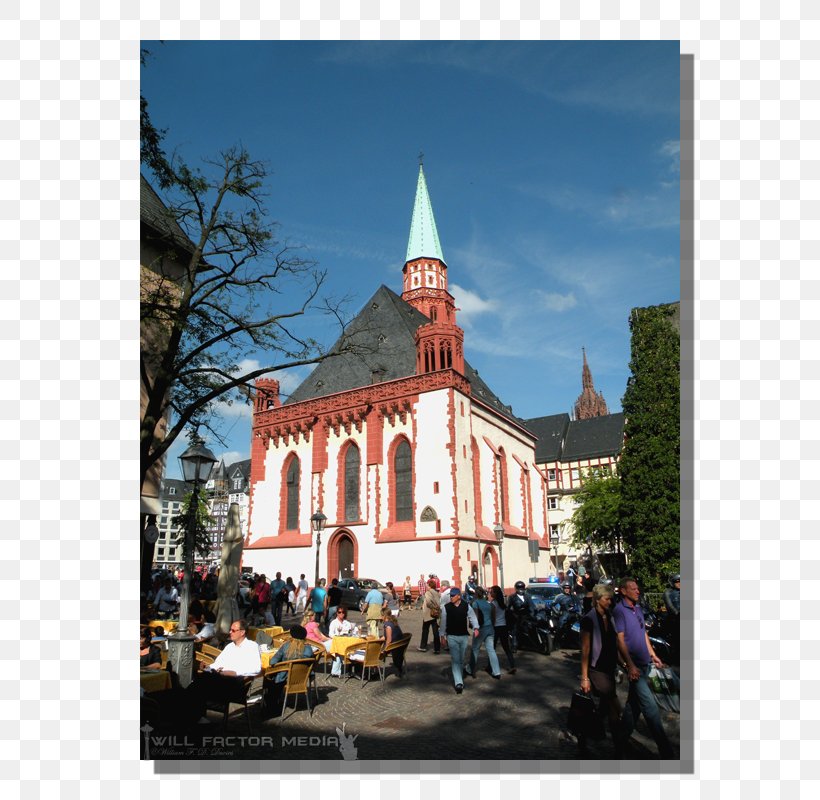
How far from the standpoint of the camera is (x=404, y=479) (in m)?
31.8

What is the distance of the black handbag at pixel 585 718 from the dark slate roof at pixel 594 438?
192ft

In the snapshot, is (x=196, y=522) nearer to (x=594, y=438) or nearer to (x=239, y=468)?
(x=594, y=438)

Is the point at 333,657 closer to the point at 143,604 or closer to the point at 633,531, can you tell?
the point at 143,604

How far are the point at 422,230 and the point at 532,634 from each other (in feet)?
161

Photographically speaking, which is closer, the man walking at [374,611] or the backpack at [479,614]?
the backpack at [479,614]

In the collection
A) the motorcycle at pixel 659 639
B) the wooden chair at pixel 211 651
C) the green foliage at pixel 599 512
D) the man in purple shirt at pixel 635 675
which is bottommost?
the green foliage at pixel 599 512

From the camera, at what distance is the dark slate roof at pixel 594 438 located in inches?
2484

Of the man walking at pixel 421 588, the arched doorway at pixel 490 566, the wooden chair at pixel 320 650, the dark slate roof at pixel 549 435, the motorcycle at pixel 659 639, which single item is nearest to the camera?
the motorcycle at pixel 659 639

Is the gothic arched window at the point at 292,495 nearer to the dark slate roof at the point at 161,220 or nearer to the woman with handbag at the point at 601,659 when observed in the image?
the dark slate roof at the point at 161,220

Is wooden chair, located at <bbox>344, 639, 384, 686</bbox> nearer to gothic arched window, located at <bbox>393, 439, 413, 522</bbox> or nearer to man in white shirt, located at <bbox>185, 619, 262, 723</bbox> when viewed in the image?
man in white shirt, located at <bbox>185, 619, 262, 723</bbox>

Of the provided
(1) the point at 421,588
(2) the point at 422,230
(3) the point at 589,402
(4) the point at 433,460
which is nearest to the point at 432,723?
(1) the point at 421,588

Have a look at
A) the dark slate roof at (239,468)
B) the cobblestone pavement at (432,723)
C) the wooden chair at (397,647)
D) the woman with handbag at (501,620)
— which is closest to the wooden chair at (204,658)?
the cobblestone pavement at (432,723)

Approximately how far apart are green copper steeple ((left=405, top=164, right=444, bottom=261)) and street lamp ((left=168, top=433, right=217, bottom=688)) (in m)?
48.9
